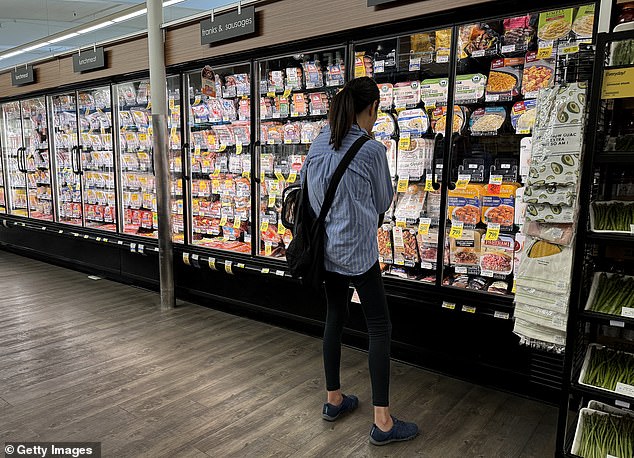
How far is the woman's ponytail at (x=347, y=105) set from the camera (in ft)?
7.57

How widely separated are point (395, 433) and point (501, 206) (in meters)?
1.56

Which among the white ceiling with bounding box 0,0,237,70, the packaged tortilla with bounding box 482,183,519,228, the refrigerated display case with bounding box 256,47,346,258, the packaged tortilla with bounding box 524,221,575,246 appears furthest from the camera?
the white ceiling with bounding box 0,0,237,70

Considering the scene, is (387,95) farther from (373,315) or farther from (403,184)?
(373,315)

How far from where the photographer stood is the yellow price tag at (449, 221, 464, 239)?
10.6ft

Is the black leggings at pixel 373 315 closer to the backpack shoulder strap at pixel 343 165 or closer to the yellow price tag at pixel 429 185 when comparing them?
the backpack shoulder strap at pixel 343 165

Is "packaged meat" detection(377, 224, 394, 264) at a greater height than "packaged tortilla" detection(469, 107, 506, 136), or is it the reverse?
"packaged tortilla" detection(469, 107, 506, 136)

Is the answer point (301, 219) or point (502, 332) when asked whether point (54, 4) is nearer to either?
point (301, 219)

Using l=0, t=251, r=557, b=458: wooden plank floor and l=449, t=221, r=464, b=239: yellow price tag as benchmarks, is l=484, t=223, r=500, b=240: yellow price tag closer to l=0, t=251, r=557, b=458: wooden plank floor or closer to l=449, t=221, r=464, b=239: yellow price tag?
l=449, t=221, r=464, b=239: yellow price tag

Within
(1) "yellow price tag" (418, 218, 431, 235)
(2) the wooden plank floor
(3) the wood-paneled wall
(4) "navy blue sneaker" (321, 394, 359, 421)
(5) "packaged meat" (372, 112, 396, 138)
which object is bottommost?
(2) the wooden plank floor

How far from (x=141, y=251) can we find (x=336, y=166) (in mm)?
3500

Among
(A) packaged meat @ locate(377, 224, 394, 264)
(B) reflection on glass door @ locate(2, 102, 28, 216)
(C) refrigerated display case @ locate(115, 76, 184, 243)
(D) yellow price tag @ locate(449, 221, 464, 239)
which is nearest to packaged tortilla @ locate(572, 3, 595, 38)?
(D) yellow price tag @ locate(449, 221, 464, 239)

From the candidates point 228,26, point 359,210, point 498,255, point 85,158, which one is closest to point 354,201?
point 359,210

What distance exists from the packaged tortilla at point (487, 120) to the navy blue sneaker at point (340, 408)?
186 centimetres

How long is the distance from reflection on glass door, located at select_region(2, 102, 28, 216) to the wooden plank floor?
3.68m
